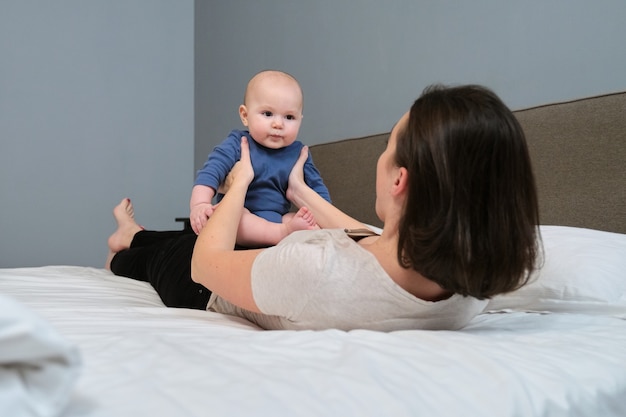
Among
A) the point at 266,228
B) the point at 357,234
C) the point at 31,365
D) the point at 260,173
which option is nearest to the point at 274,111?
the point at 260,173

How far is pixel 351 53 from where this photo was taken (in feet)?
8.84

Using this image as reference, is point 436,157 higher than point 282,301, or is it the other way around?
point 436,157

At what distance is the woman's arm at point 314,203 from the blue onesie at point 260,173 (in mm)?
26

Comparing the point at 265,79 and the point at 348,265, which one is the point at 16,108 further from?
the point at 348,265

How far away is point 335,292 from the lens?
874 millimetres

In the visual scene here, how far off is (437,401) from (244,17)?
330 cm

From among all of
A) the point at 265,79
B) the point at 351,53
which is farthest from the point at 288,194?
the point at 351,53

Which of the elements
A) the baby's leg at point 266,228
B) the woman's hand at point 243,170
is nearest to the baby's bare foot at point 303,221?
the baby's leg at point 266,228

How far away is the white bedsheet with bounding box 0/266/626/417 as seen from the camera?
593mm

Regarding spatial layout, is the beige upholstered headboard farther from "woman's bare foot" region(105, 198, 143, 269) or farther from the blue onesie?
"woman's bare foot" region(105, 198, 143, 269)

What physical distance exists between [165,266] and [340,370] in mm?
1001

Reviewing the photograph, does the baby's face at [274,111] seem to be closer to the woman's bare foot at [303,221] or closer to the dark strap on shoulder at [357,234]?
the woman's bare foot at [303,221]

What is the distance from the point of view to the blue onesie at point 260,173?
1548 millimetres

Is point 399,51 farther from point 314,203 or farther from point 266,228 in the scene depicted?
point 266,228
